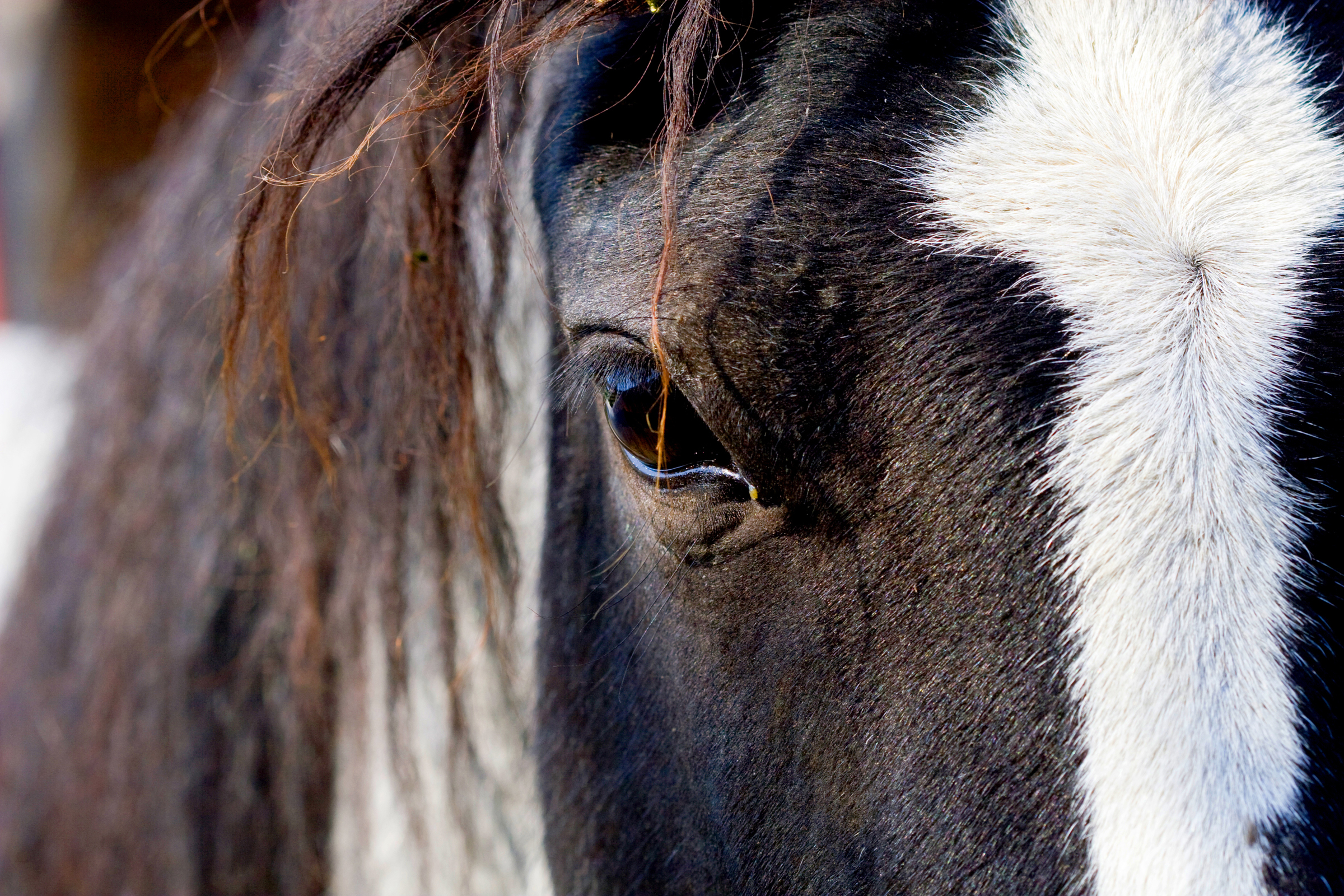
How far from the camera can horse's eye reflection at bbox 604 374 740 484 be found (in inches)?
32.0

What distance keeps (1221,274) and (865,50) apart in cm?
30

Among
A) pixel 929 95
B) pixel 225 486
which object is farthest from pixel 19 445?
pixel 929 95

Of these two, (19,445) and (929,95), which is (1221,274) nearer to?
(929,95)

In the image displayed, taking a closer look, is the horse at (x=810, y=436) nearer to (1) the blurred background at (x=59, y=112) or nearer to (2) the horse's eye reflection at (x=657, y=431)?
(2) the horse's eye reflection at (x=657, y=431)

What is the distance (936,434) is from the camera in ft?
2.31

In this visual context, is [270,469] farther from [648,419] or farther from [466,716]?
[648,419]

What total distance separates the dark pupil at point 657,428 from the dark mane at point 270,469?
0.72ft

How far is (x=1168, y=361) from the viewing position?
2.15 feet

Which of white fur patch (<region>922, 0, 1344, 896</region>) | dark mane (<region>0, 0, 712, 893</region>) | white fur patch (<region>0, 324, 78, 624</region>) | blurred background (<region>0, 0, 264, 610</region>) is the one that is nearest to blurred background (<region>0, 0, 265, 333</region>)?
blurred background (<region>0, 0, 264, 610</region>)

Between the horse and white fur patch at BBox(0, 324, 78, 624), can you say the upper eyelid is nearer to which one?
the horse

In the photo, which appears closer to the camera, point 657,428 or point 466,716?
point 657,428

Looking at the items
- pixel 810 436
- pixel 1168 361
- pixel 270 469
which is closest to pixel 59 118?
pixel 270 469

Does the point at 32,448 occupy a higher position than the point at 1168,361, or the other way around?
the point at 32,448

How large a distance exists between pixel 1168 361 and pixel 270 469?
0.98 m
